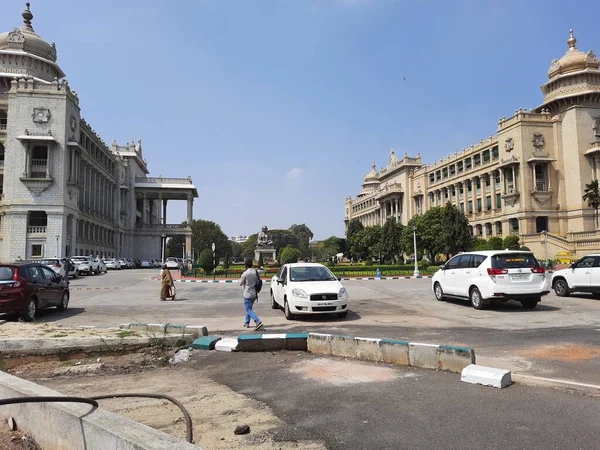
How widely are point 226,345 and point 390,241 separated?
4790cm

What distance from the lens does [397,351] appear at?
6270 mm

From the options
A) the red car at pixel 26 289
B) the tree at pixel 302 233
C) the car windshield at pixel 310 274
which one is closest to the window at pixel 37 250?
the red car at pixel 26 289

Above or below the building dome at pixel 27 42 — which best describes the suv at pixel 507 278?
below

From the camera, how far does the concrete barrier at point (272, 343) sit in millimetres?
7340

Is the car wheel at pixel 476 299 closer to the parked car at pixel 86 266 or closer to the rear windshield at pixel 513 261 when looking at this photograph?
the rear windshield at pixel 513 261

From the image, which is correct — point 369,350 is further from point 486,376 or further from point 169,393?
point 169,393

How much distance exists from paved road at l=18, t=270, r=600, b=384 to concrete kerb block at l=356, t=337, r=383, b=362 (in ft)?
4.98

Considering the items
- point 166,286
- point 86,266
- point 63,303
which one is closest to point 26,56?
point 86,266

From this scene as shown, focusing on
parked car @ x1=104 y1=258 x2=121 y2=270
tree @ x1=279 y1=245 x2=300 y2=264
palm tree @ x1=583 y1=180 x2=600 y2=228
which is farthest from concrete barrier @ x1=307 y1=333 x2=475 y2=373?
palm tree @ x1=583 y1=180 x2=600 y2=228

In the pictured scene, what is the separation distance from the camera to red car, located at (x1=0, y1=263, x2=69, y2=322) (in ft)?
34.9

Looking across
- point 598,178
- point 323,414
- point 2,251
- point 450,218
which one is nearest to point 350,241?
point 450,218

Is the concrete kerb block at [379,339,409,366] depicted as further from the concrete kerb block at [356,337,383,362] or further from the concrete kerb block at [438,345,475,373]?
the concrete kerb block at [438,345,475,373]

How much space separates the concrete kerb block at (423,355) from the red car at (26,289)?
32.4 ft

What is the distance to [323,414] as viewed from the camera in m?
4.17
